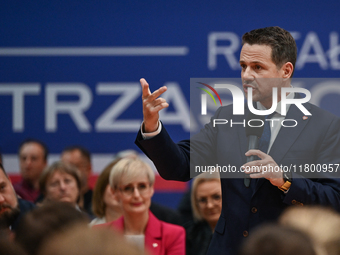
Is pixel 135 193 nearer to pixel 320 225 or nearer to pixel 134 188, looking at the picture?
pixel 134 188

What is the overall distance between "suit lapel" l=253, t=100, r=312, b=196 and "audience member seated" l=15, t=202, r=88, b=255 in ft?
2.67

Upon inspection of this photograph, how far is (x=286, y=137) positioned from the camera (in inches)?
85.6

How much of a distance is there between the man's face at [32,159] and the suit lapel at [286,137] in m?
3.71

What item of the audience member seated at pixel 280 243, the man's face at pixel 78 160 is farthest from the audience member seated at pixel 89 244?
the man's face at pixel 78 160

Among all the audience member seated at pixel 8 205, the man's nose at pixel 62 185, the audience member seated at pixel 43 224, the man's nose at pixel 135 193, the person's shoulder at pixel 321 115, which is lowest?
the man's nose at pixel 62 185

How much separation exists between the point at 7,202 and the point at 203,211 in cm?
166

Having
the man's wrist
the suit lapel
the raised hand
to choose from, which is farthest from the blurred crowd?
the raised hand

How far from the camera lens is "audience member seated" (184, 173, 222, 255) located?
12.4 ft

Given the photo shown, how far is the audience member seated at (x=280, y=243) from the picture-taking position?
1.12 m

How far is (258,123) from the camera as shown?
2209 mm

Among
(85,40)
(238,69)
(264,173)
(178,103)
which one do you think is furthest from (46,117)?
(264,173)

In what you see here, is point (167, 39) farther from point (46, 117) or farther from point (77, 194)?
point (77, 194)

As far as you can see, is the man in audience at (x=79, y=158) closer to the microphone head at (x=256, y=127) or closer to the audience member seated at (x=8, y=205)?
the audience member seated at (x=8, y=205)

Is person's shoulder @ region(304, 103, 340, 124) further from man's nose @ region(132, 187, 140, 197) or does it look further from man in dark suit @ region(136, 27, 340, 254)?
man's nose @ region(132, 187, 140, 197)
